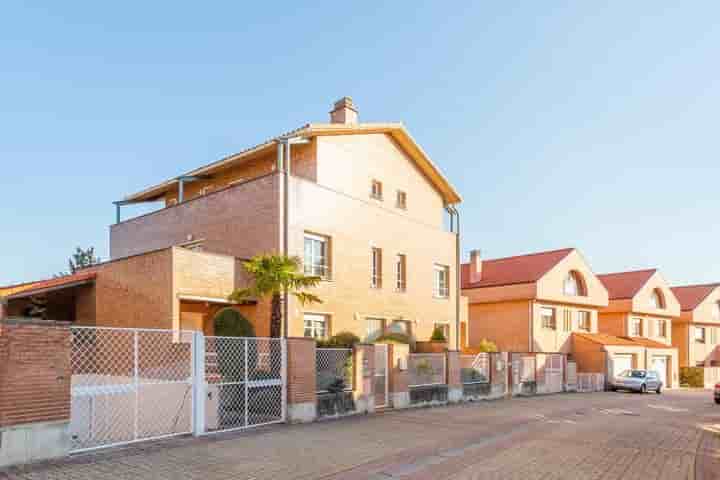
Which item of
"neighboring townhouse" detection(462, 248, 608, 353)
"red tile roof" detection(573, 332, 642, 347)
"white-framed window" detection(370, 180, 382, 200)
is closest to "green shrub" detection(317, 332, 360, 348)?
"white-framed window" detection(370, 180, 382, 200)

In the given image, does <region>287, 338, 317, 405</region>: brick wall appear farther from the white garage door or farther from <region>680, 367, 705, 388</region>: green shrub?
<region>680, 367, 705, 388</region>: green shrub

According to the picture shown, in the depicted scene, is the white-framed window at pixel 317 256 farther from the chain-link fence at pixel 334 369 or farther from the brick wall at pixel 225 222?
the chain-link fence at pixel 334 369

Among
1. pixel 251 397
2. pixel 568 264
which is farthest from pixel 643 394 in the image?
pixel 251 397

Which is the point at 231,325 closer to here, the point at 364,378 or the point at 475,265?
the point at 364,378

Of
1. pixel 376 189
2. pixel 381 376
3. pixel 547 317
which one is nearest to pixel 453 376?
pixel 381 376

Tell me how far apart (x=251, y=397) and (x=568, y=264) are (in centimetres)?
2737

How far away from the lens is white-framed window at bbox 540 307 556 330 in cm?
3341

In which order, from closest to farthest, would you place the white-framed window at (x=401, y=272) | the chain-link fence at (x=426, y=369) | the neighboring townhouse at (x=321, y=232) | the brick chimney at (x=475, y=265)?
the chain-link fence at (x=426, y=369)
the neighboring townhouse at (x=321, y=232)
the white-framed window at (x=401, y=272)
the brick chimney at (x=475, y=265)

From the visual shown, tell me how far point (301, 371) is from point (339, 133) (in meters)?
11.6

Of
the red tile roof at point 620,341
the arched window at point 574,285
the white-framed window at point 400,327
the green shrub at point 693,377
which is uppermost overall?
the arched window at point 574,285

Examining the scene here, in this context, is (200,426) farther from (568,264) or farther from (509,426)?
(568,264)

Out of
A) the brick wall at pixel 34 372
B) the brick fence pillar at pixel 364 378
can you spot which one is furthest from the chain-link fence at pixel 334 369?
the brick wall at pixel 34 372

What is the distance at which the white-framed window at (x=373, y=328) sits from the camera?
2234cm

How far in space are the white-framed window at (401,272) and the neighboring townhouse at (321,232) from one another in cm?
4
